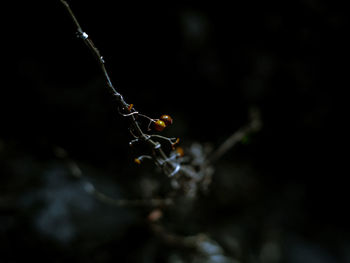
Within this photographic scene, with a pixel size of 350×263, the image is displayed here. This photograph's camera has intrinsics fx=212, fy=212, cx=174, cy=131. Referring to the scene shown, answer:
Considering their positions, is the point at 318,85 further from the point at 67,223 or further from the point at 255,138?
the point at 67,223

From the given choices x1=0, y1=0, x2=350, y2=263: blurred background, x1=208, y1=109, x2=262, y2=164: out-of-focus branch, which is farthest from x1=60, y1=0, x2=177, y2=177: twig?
x1=208, y1=109, x2=262, y2=164: out-of-focus branch

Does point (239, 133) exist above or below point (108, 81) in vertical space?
above

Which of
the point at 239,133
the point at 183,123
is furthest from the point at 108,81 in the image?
the point at 239,133

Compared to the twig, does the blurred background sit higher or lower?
higher

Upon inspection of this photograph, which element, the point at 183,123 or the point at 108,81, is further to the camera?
the point at 183,123

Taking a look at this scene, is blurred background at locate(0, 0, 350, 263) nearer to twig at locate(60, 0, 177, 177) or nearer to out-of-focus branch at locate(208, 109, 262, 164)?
out-of-focus branch at locate(208, 109, 262, 164)

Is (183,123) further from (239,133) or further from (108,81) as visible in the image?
(108,81)

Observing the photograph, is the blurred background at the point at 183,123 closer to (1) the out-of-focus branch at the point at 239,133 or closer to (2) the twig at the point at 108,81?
(1) the out-of-focus branch at the point at 239,133

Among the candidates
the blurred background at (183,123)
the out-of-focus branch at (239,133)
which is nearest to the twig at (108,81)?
the blurred background at (183,123)

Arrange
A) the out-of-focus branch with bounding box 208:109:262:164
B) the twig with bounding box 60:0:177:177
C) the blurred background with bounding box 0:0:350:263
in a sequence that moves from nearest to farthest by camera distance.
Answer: the twig with bounding box 60:0:177:177 < the blurred background with bounding box 0:0:350:263 < the out-of-focus branch with bounding box 208:109:262:164
